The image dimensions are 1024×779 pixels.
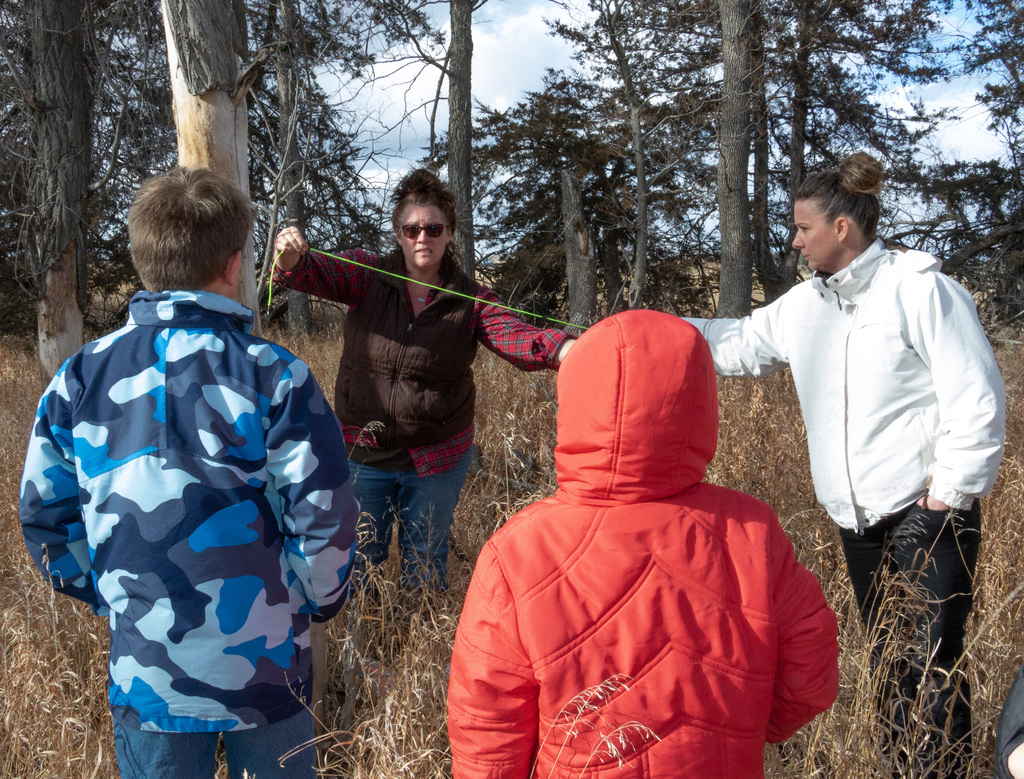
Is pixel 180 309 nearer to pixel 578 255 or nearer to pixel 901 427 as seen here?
pixel 901 427

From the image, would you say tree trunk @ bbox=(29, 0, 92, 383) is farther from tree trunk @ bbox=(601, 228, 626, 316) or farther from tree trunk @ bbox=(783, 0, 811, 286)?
tree trunk @ bbox=(783, 0, 811, 286)

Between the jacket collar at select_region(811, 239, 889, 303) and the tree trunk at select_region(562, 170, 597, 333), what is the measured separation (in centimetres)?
440

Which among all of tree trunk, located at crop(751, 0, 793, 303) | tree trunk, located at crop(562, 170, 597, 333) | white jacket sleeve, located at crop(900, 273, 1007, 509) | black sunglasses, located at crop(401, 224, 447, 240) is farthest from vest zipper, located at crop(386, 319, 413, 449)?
tree trunk, located at crop(751, 0, 793, 303)

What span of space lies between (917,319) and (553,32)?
1243 centimetres

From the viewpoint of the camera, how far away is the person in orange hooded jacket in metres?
1.16

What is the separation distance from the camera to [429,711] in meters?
2.16

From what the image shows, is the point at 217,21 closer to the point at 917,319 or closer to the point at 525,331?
the point at 525,331

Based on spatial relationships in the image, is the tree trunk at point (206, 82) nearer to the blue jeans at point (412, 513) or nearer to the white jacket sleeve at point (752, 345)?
the blue jeans at point (412, 513)

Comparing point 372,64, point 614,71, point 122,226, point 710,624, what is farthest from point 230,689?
point 614,71

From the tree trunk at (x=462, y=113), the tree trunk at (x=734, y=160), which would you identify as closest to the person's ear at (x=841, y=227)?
the tree trunk at (x=734, y=160)

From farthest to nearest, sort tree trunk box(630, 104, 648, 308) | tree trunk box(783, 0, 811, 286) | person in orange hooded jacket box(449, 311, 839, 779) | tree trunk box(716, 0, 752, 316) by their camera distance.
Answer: tree trunk box(783, 0, 811, 286) < tree trunk box(630, 104, 648, 308) < tree trunk box(716, 0, 752, 316) < person in orange hooded jacket box(449, 311, 839, 779)

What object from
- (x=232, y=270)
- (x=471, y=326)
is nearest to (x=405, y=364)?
(x=471, y=326)

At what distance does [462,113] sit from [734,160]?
12.3ft

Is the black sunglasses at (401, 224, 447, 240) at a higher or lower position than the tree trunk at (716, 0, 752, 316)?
lower
